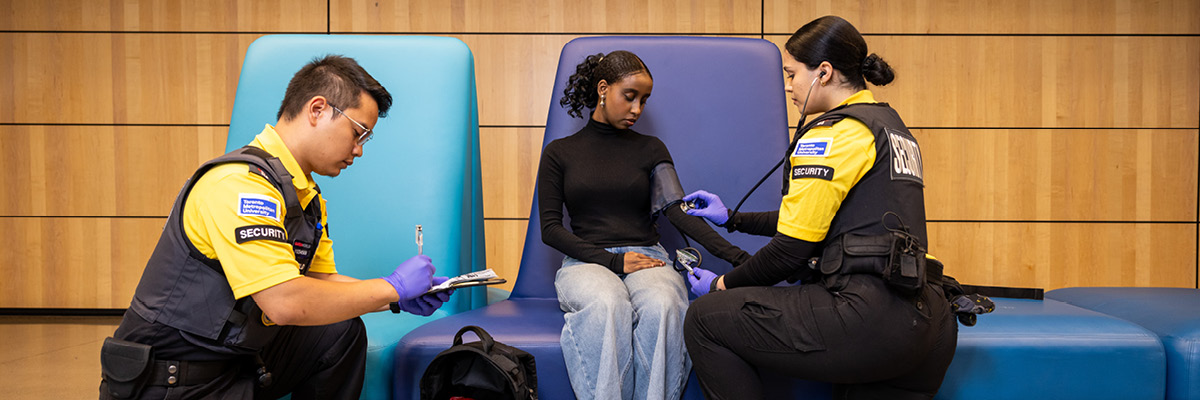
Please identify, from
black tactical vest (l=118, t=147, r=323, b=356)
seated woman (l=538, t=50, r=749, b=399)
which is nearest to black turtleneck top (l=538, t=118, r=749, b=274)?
seated woman (l=538, t=50, r=749, b=399)

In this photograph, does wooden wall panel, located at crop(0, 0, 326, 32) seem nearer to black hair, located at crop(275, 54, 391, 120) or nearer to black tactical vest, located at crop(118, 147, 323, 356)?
black hair, located at crop(275, 54, 391, 120)

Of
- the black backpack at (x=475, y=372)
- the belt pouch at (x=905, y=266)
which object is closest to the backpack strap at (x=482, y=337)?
the black backpack at (x=475, y=372)

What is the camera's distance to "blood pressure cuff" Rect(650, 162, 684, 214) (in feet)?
6.24

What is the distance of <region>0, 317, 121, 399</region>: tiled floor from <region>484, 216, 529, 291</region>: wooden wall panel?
1.56 m

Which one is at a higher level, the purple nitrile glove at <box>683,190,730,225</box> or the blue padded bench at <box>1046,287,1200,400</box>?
the purple nitrile glove at <box>683,190,730,225</box>

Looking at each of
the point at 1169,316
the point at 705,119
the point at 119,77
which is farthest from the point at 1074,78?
the point at 119,77

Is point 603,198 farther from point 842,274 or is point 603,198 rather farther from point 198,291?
point 198,291

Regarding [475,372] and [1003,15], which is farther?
[1003,15]

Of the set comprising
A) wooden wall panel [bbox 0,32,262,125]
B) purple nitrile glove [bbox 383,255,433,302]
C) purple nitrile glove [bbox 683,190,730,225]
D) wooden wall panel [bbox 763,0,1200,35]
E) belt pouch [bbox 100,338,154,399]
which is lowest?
belt pouch [bbox 100,338,154,399]

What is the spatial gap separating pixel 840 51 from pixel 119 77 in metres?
3.32

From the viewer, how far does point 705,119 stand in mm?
2234

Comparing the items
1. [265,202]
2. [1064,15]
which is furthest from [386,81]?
[1064,15]

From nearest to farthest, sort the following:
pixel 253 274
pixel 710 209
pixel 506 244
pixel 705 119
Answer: pixel 253 274, pixel 710 209, pixel 705 119, pixel 506 244

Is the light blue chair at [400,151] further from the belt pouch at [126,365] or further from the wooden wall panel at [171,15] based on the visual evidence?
the wooden wall panel at [171,15]
